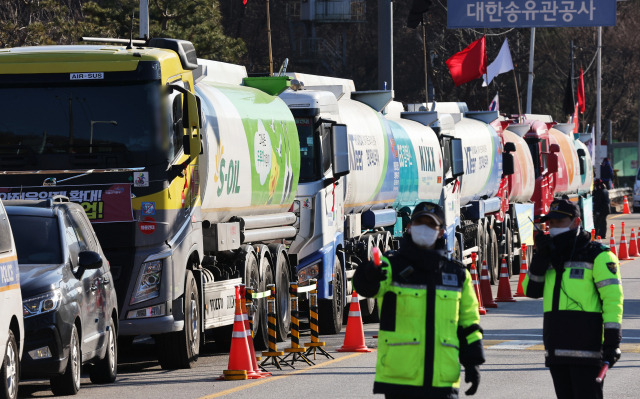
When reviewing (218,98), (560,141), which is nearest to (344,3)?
(560,141)

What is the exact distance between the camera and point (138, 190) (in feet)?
48.6

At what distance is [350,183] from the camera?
20.9 meters

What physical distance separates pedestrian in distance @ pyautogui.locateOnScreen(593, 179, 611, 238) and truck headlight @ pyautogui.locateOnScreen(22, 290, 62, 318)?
100 feet

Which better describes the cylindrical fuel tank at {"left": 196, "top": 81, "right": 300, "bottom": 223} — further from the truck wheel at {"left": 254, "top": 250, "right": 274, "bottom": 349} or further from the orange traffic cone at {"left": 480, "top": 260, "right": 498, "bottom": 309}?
the orange traffic cone at {"left": 480, "top": 260, "right": 498, "bottom": 309}

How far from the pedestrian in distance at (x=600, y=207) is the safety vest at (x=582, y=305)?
106 ft

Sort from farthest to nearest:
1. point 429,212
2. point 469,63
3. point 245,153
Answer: point 469,63, point 245,153, point 429,212

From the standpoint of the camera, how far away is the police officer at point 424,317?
789cm

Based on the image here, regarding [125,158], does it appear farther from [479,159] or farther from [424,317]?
[479,159]

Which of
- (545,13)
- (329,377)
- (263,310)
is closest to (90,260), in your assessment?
(329,377)

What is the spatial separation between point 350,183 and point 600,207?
22.0 m

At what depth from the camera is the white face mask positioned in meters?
8.02

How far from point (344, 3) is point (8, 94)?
A: 229 feet

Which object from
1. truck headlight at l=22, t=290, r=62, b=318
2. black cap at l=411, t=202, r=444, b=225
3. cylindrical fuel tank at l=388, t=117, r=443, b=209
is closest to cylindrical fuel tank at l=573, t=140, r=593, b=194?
cylindrical fuel tank at l=388, t=117, r=443, b=209

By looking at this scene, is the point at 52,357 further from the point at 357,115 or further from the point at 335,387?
the point at 357,115
